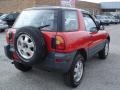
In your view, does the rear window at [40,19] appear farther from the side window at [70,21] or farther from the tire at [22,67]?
the tire at [22,67]

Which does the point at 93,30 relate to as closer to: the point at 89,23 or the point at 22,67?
the point at 89,23

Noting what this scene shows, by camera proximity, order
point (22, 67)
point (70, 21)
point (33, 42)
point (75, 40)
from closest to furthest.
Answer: point (33, 42), point (75, 40), point (70, 21), point (22, 67)

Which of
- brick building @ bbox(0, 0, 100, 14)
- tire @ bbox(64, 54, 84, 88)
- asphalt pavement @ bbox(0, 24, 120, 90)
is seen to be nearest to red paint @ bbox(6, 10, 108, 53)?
tire @ bbox(64, 54, 84, 88)

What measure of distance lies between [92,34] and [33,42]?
2.06 m

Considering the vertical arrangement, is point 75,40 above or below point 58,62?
above

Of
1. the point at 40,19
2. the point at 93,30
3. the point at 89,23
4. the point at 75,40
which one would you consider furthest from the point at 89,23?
the point at 40,19

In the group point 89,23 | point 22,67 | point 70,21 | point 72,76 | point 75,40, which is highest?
point 70,21

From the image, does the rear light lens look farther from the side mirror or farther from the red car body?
the side mirror

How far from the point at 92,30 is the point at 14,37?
7.17 feet

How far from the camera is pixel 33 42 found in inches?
176

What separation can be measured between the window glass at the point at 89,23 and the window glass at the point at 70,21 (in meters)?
0.55

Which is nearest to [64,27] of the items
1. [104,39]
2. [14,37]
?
[14,37]

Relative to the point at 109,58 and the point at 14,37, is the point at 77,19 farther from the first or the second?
the point at 109,58

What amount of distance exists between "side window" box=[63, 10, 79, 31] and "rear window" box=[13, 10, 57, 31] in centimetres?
25
